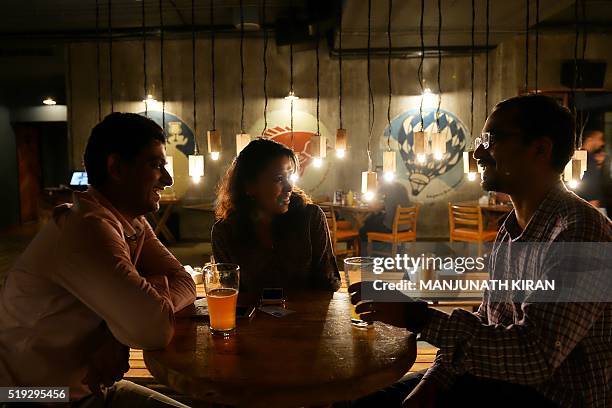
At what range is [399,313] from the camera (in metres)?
1.33

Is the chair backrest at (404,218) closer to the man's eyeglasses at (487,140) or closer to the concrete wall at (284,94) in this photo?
the concrete wall at (284,94)

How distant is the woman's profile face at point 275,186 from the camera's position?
2.46 metres

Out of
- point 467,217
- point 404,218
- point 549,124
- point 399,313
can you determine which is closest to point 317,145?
point 549,124

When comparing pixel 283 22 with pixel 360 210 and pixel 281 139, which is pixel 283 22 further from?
pixel 360 210

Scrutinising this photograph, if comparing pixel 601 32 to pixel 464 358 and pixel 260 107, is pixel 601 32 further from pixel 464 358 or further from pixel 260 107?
pixel 464 358

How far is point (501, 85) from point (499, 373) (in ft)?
27.5

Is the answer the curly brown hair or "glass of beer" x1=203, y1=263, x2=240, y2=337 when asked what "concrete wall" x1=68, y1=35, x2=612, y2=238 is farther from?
"glass of beer" x1=203, y1=263, x2=240, y2=337

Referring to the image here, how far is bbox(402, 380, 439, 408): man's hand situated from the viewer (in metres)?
1.58

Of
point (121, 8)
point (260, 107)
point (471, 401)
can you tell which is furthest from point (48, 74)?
point (471, 401)

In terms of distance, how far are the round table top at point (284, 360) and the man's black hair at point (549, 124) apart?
74 cm

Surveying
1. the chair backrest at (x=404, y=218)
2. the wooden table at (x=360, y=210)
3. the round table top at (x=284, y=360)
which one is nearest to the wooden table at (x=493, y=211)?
the chair backrest at (x=404, y=218)

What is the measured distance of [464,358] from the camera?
49.1 inches

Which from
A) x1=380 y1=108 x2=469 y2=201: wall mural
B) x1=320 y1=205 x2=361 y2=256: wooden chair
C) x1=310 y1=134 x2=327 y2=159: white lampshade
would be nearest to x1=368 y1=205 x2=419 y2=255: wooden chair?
x1=320 y1=205 x2=361 y2=256: wooden chair

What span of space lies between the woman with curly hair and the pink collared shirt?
3.01 ft
